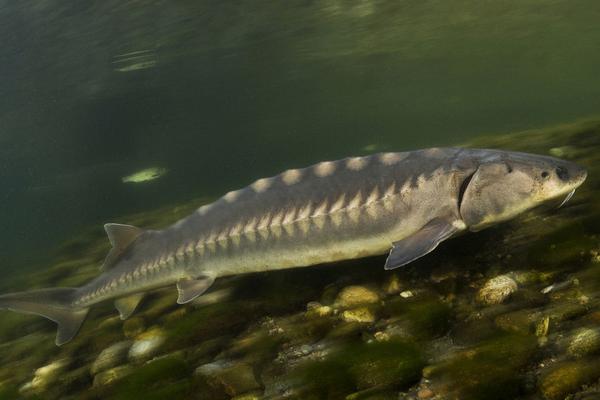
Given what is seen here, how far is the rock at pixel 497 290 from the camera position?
2.45 metres

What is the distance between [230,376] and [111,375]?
990 mm

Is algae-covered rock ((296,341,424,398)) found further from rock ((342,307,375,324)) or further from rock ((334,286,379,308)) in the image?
rock ((334,286,379,308))

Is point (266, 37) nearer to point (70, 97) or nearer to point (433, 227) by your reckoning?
point (70, 97)

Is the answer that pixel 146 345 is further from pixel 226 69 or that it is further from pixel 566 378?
pixel 226 69

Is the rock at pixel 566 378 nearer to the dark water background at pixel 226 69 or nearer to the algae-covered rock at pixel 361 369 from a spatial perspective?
the algae-covered rock at pixel 361 369

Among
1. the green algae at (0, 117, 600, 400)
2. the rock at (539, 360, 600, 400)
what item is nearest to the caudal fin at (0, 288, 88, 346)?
the green algae at (0, 117, 600, 400)

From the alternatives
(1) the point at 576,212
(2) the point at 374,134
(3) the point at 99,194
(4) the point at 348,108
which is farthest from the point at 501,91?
(1) the point at 576,212

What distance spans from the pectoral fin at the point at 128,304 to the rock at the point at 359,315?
6.97 feet

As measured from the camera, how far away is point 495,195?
9.33 feet

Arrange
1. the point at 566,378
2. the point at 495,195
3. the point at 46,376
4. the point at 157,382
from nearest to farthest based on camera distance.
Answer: the point at 566,378, the point at 157,382, the point at 495,195, the point at 46,376

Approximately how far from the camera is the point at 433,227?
2848 mm

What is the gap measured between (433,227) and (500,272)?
0.44m

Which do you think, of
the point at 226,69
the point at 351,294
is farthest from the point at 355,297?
the point at 226,69

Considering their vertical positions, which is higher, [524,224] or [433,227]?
[433,227]
